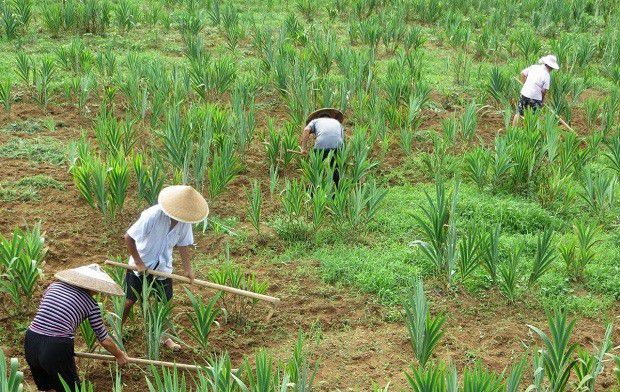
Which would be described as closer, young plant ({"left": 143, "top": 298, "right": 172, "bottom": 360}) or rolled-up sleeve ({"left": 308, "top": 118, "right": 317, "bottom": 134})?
young plant ({"left": 143, "top": 298, "right": 172, "bottom": 360})

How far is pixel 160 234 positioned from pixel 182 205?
0.67ft

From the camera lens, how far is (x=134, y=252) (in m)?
4.17

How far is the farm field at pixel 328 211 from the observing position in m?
4.18

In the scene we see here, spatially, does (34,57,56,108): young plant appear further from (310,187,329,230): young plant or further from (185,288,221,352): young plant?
(185,288,221,352): young plant

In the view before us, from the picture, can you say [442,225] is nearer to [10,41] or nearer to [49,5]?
[10,41]

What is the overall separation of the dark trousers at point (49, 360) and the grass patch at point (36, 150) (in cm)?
300

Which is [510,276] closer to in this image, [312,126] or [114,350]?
[312,126]

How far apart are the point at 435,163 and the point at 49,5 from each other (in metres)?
6.11

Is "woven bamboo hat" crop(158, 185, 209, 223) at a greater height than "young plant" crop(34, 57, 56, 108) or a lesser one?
greater

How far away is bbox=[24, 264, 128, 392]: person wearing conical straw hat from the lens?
144 inches

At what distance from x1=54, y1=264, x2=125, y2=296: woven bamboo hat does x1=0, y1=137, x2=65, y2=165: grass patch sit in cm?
291

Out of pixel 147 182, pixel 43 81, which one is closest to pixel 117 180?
pixel 147 182

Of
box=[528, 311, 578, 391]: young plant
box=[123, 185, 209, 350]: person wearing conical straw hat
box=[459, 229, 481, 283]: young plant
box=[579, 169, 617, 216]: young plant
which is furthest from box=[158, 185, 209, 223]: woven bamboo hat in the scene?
box=[579, 169, 617, 216]: young plant

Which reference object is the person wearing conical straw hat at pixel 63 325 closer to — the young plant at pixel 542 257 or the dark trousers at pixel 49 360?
the dark trousers at pixel 49 360
